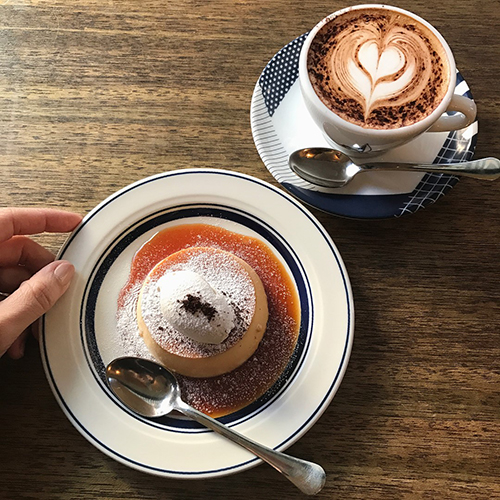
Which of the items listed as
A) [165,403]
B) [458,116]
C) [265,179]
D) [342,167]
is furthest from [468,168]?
[165,403]

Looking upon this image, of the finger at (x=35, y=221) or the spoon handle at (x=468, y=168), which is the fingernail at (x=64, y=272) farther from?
the spoon handle at (x=468, y=168)

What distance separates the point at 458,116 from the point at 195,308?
53cm

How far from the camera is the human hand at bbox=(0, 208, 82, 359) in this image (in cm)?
77

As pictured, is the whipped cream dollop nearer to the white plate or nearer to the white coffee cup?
the white plate

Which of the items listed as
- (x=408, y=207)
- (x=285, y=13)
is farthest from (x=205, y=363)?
(x=285, y=13)

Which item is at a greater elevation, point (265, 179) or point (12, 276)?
point (265, 179)

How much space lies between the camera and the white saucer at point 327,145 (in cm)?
88

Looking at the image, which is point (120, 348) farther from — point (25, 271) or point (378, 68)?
point (378, 68)

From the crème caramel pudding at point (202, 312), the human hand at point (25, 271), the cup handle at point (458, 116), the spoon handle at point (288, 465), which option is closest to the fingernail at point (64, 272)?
the human hand at point (25, 271)

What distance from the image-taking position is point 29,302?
78 cm

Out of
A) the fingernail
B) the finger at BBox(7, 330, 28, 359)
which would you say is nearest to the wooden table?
the finger at BBox(7, 330, 28, 359)

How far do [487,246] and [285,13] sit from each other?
0.60 metres

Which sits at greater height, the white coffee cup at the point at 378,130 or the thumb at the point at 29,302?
the white coffee cup at the point at 378,130

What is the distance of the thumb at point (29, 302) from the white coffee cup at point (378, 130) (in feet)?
1.53
